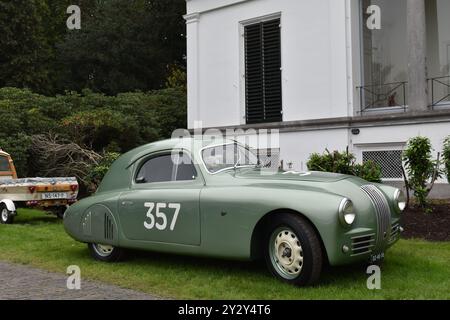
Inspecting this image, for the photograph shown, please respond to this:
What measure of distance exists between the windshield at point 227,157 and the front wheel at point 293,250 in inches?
49.9

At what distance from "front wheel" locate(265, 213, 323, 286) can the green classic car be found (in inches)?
0.4

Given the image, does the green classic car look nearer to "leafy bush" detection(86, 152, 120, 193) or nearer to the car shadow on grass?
the car shadow on grass

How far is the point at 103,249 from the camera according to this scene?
7.40 m

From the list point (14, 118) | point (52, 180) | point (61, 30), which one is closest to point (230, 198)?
point (52, 180)

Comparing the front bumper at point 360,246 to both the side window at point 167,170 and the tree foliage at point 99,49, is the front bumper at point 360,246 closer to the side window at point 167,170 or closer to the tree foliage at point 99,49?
the side window at point 167,170

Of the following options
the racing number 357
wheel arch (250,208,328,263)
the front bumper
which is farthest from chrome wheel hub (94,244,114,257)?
the front bumper

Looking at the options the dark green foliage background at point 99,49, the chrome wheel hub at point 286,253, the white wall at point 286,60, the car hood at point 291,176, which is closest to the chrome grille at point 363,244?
the chrome wheel hub at point 286,253

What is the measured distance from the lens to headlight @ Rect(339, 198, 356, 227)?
5.36 meters

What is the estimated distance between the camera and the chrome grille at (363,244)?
215 inches

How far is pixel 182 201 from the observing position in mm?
6414

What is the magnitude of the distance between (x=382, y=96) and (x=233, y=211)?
9.11 metres

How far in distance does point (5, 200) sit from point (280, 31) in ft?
26.7

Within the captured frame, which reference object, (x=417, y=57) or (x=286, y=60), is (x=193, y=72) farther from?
(x=417, y=57)

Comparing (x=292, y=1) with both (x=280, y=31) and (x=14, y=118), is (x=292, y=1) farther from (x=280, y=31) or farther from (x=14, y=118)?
(x=14, y=118)
